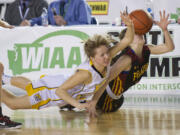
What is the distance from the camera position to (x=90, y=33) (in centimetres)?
649

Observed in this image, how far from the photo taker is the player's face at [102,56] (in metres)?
4.64

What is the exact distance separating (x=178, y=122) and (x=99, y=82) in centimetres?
96

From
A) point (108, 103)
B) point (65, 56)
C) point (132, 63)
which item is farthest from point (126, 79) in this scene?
point (65, 56)

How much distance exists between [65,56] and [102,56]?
194 cm

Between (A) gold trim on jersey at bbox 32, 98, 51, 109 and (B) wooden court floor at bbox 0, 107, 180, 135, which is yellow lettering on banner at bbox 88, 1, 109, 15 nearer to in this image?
(B) wooden court floor at bbox 0, 107, 180, 135

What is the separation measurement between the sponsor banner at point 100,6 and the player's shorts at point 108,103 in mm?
4572

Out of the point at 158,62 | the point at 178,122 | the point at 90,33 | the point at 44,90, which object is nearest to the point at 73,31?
the point at 90,33

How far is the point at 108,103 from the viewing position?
17.9 ft

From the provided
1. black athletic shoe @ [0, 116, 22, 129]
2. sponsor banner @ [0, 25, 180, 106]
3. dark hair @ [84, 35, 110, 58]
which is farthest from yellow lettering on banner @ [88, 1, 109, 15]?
black athletic shoe @ [0, 116, 22, 129]

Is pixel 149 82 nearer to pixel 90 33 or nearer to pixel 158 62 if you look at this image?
pixel 158 62

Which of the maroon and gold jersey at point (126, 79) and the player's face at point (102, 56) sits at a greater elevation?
A: the player's face at point (102, 56)

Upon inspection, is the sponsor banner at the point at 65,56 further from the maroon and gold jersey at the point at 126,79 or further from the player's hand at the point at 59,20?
the maroon and gold jersey at the point at 126,79

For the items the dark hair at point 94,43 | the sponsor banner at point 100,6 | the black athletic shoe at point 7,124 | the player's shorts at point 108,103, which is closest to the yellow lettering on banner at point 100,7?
the sponsor banner at point 100,6

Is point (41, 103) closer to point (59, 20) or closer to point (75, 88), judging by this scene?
point (75, 88)
